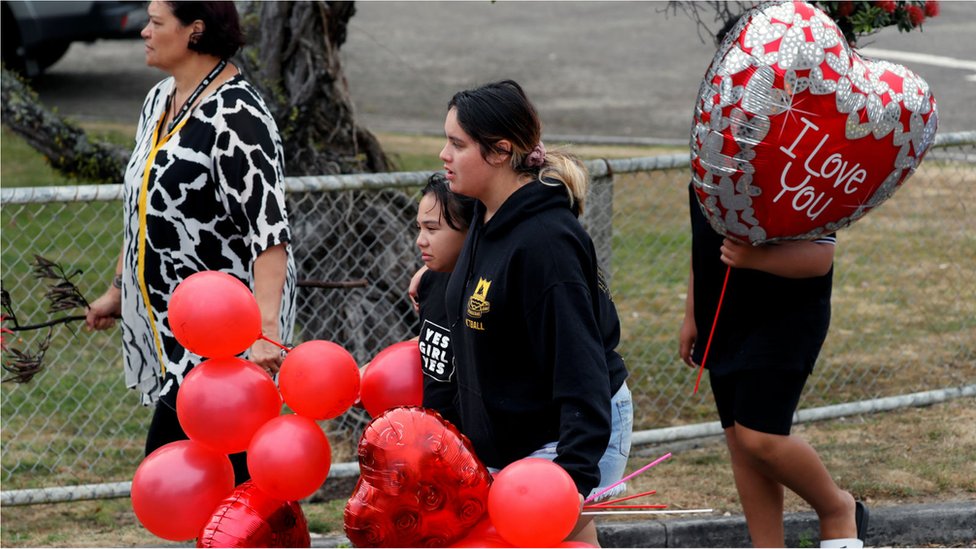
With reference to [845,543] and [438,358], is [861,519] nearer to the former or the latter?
[845,543]

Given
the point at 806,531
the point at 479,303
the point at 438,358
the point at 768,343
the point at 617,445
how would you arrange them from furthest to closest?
the point at 806,531, the point at 768,343, the point at 438,358, the point at 617,445, the point at 479,303

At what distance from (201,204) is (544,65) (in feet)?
37.9

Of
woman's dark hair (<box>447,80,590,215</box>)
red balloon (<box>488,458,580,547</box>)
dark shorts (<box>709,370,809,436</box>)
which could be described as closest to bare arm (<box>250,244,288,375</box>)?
woman's dark hair (<box>447,80,590,215</box>)

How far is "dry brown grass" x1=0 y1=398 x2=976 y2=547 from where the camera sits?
14.9ft

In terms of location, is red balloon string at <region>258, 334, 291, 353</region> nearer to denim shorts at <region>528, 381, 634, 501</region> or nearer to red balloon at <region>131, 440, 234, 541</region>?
red balloon at <region>131, 440, 234, 541</region>

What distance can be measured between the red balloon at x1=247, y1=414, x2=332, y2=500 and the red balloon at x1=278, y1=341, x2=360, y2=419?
0.08 m

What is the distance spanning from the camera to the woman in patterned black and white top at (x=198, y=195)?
332cm

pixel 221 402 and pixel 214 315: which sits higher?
pixel 214 315

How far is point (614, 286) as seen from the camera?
24.0ft

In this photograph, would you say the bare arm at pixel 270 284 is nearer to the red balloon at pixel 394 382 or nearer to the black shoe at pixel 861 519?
the red balloon at pixel 394 382

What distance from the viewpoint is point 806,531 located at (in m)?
4.43

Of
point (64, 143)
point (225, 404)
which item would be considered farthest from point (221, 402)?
point (64, 143)

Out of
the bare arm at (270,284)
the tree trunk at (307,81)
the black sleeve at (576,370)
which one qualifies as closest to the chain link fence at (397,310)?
the tree trunk at (307,81)

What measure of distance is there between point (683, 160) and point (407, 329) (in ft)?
4.67
